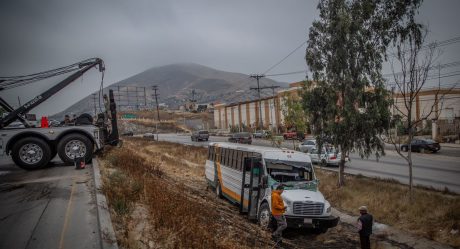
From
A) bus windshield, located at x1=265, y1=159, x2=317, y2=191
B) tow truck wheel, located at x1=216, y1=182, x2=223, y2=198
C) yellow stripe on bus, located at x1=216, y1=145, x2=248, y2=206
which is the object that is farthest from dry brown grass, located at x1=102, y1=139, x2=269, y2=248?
tow truck wheel, located at x1=216, y1=182, x2=223, y2=198

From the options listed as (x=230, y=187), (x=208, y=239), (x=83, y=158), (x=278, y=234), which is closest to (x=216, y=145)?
(x=230, y=187)

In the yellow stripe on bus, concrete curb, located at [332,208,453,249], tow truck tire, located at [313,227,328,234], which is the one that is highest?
the yellow stripe on bus

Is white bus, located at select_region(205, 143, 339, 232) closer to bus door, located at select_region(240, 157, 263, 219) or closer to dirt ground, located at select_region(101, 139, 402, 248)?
bus door, located at select_region(240, 157, 263, 219)

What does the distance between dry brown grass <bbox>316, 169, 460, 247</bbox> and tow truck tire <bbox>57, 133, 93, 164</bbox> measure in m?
11.4

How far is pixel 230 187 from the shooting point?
15461 millimetres

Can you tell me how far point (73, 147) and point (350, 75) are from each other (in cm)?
1297

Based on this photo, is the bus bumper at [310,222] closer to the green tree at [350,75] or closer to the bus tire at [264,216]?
the bus tire at [264,216]

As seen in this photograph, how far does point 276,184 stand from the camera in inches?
480

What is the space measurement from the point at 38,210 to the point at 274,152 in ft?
25.5

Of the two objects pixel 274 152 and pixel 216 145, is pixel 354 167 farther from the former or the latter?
pixel 274 152

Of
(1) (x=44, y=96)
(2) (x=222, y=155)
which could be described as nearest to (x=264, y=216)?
(2) (x=222, y=155)

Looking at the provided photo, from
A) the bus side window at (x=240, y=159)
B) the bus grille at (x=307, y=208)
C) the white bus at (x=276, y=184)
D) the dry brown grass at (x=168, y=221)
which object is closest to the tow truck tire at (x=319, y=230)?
the white bus at (x=276, y=184)

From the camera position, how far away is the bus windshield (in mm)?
12414

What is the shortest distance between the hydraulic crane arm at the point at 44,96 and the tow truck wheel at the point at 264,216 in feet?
Answer: 40.1
